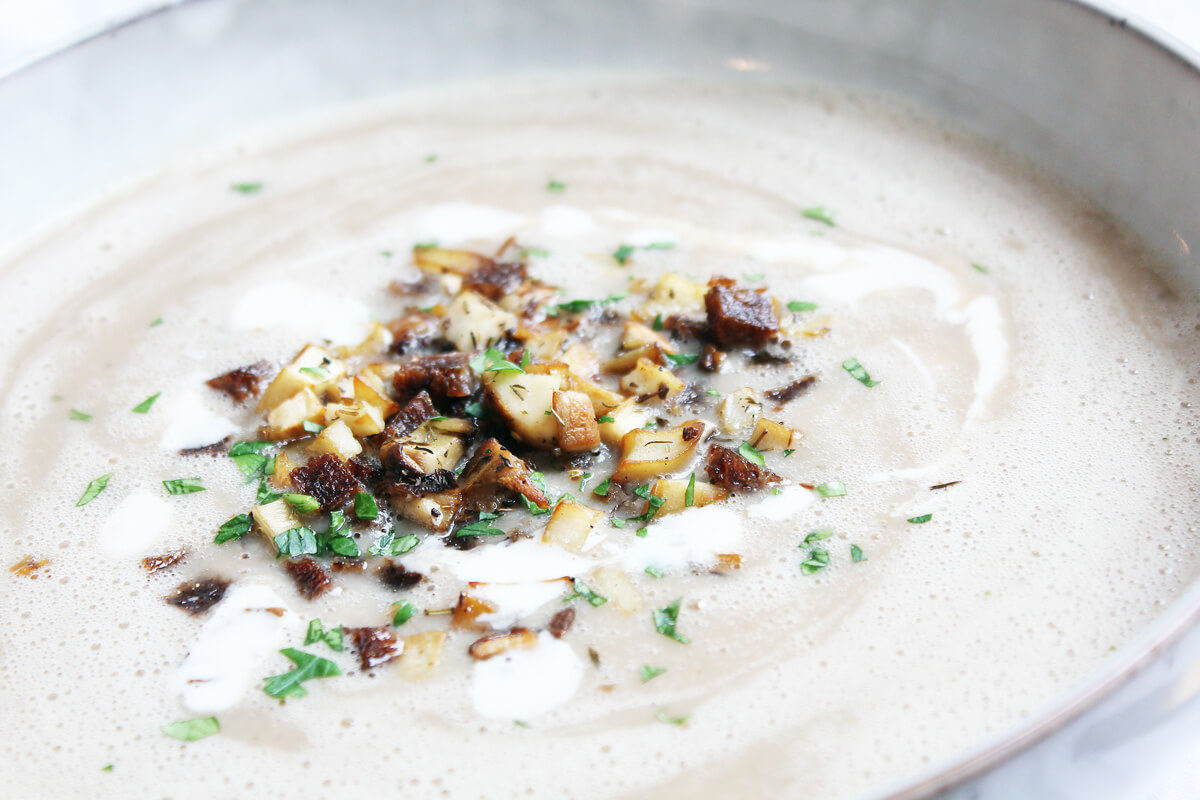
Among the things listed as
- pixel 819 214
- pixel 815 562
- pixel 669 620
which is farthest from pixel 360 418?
pixel 819 214

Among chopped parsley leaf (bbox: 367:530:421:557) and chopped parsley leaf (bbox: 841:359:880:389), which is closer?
chopped parsley leaf (bbox: 367:530:421:557)

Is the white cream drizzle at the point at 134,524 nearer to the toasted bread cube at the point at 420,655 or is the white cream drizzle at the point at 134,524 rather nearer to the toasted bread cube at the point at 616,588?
the toasted bread cube at the point at 420,655

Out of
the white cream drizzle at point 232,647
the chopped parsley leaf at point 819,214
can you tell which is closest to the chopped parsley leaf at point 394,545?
the white cream drizzle at point 232,647

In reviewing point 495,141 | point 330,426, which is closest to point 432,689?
point 330,426

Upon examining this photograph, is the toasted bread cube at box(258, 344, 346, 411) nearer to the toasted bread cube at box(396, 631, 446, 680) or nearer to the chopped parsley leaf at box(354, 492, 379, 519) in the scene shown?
the chopped parsley leaf at box(354, 492, 379, 519)

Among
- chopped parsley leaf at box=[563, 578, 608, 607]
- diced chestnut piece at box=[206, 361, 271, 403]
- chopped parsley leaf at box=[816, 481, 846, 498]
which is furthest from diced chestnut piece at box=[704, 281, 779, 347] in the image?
diced chestnut piece at box=[206, 361, 271, 403]

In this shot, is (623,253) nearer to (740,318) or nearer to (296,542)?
(740,318)

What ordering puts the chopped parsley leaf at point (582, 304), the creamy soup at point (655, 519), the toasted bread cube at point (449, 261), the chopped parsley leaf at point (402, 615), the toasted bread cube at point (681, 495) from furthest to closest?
the toasted bread cube at point (449, 261) < the chopped parsley leaf at point (582, 304) < the toasted bread cube at point (681, 495) < the chopped parsley leaf at point (402, 615) < the creamy soup at point (655, 519)
